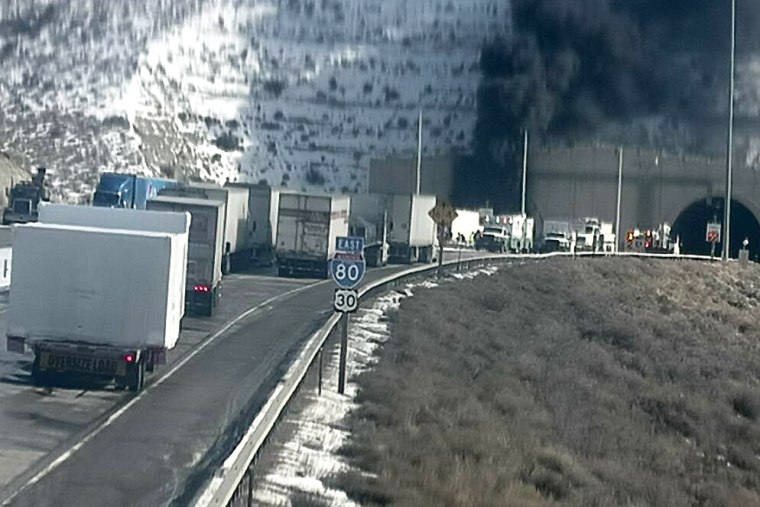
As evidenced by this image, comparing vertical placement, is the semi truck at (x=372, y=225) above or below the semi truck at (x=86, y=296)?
above

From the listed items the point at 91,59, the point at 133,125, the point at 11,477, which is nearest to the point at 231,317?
the point at 11,477

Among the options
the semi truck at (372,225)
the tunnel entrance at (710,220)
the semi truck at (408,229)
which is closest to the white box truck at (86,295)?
the semi truck at (372,225)

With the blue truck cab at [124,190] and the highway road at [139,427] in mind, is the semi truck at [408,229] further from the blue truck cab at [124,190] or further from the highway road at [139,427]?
the highway road at [139,427]

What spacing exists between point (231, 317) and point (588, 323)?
9.88 meters

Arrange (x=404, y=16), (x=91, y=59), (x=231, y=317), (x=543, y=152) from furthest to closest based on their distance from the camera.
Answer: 1. (x=404, y=16)
2. (x=91, y=59)
3. (x=543, y=152)
4. (x=231, y=317)

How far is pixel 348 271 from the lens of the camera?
816 inches

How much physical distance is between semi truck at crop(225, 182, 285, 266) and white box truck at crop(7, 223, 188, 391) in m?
35.1

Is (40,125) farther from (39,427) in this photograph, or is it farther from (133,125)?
(39,427)

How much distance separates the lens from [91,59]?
114m

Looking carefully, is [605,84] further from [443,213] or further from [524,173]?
[443,213]

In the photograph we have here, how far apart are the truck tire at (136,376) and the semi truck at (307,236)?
30.4m

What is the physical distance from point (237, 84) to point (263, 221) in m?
64.3

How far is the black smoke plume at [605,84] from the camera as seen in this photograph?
3792 inches

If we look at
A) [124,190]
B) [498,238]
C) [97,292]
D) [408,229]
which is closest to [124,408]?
[97,292]
